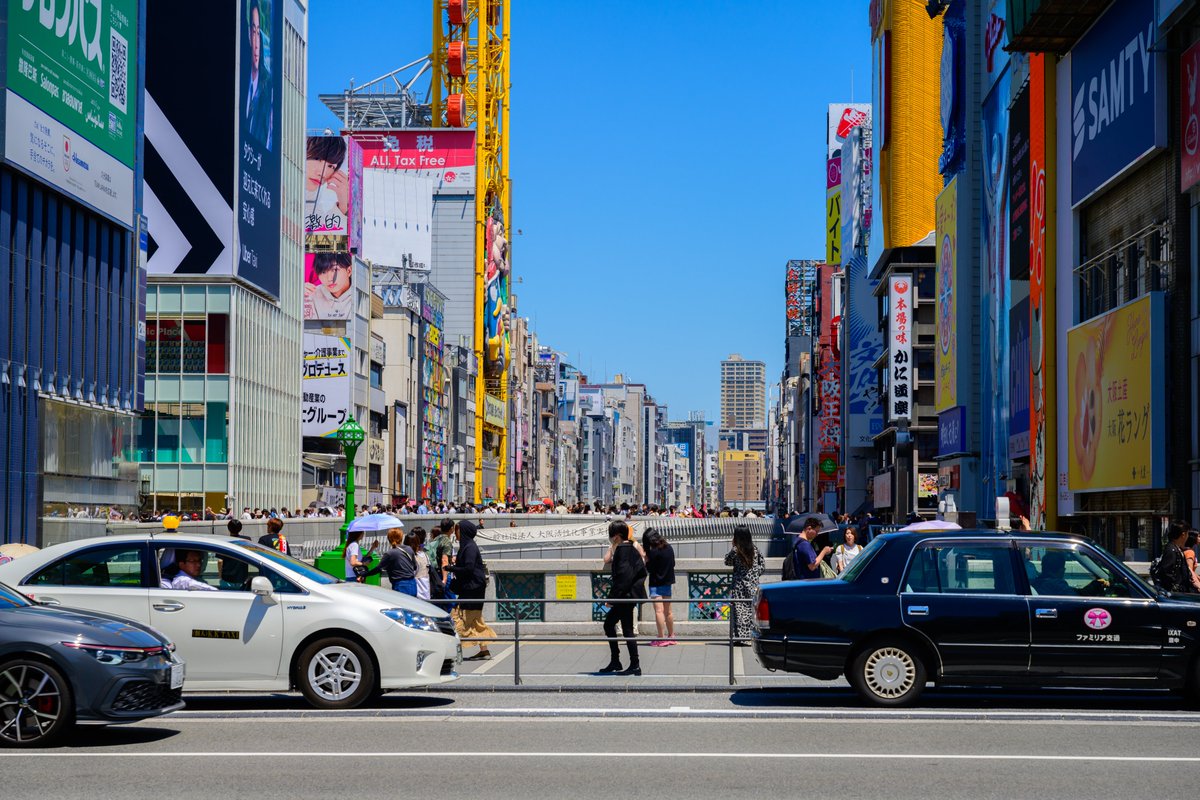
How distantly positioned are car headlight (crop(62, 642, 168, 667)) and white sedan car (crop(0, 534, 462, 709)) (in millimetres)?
2107

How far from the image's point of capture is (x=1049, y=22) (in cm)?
3728

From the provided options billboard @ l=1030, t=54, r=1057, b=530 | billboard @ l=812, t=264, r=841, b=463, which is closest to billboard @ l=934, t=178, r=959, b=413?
billboard @ l=1030, t=54, r=1057, b=530

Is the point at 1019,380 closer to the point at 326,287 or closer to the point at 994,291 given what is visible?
the point at 994,291

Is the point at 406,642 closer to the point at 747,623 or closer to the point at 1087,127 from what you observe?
the point at 747,623

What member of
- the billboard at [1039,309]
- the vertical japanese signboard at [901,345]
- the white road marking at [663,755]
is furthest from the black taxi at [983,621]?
the vertical japanese signboard at [901,345]

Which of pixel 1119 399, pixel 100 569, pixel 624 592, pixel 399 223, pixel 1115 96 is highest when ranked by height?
pixel 399 223

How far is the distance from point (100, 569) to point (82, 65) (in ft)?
128

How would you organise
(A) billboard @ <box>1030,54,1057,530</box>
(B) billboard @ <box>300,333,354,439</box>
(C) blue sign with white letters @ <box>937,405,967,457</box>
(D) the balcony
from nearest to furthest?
(D) the balcony < (A) billboard @ <box>1030,54,1057,530</box> < (C) blue sign with white letters @ <box>937,405,967,457</box> < (B) billboard @ <box>300,333,354,439</box>

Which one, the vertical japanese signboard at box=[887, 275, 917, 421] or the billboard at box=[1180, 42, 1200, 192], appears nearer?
the billboard at box=[1180, 42, 1200, 192]

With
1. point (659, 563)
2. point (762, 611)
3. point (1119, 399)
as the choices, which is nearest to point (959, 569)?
point (762, 611)

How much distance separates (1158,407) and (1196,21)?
7344 millimetres

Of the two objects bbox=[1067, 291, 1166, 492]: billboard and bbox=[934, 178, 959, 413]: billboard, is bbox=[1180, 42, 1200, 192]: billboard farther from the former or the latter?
bbox=[934, 178, 959, 413]: billboard

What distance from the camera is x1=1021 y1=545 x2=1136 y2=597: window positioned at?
44.8 ft

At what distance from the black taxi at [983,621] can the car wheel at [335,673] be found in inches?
136
